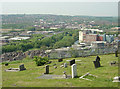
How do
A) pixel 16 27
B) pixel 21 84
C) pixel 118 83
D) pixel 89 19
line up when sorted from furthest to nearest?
pixel 89 19
pixel 16 27
pixel 21 84
pixel 118 83

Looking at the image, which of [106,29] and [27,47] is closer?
[27,47]

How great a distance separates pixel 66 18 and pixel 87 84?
187 m

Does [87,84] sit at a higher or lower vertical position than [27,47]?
higher

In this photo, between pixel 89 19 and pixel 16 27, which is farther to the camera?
pixel 89 19

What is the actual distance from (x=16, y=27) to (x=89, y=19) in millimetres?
53069

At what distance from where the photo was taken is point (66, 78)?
11.1 metres

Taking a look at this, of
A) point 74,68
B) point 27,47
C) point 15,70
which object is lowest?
point 27,47

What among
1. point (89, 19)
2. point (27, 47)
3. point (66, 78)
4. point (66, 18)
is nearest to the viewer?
point (66, 78)

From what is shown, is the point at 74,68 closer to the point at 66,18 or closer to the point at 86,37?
the point at 86,37

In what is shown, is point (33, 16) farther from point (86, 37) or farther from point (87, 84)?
point (87, 84)

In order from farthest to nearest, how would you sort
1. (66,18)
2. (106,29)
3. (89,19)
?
(66,18), (89,19), (106,29)

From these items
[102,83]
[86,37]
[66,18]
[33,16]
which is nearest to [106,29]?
[86,37]

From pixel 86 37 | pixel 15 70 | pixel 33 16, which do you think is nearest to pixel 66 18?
pixel 33 16

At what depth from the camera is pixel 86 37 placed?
8644cm
